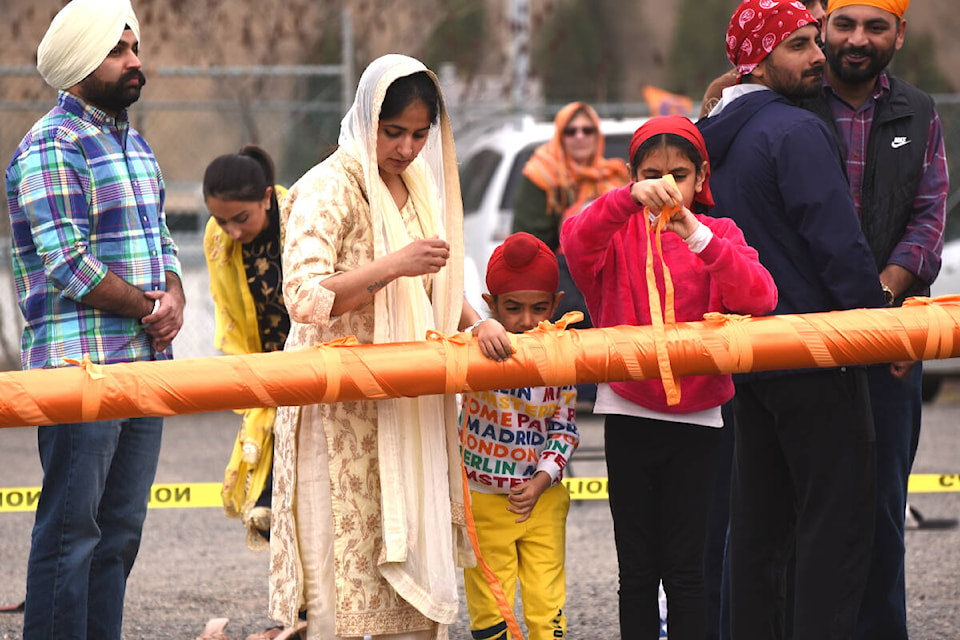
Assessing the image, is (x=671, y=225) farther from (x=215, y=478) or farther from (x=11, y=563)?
(x=215, y=478)

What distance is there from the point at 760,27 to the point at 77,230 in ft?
6.78

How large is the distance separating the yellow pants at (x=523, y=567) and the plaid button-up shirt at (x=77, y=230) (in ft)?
3.82

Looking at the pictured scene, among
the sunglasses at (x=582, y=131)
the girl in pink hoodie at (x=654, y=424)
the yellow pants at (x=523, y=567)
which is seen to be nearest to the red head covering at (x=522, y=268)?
the girl in pink hoodie at (x=654, y=424)

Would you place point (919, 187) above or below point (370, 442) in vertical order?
above

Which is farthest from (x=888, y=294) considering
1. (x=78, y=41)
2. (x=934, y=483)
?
(x=934, y=483)

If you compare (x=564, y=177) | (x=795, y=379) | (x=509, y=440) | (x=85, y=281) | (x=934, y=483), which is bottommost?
(x=934, y=483)

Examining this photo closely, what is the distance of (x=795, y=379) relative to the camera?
3957 mm

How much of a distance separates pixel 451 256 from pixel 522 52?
27.1ft

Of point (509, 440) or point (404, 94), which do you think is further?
point (509, 440)

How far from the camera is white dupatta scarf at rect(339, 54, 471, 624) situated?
377 cm

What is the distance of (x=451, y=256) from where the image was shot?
3961 mm

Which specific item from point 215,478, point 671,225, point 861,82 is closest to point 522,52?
point 215,478

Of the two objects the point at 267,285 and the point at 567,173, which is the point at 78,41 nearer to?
the point at 267,285

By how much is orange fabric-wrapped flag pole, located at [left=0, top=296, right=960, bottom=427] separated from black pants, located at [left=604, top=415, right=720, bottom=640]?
1.24ft
